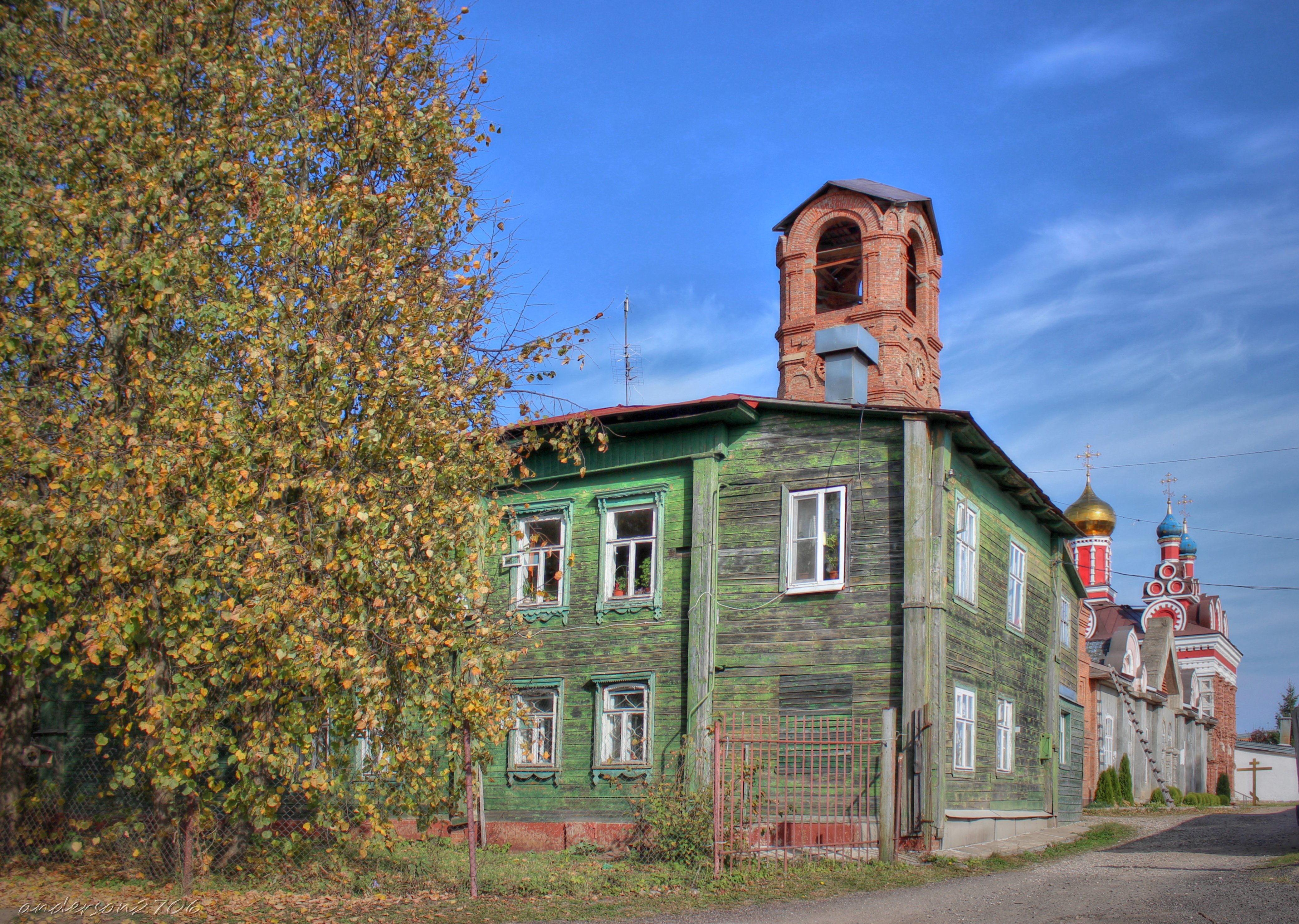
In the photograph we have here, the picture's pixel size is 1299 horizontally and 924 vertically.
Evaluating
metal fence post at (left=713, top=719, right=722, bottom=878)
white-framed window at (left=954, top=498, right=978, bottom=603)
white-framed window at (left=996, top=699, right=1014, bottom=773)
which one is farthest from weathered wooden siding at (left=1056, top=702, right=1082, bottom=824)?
metal fence post at (left=713, top=719, right=722, bottom=878)

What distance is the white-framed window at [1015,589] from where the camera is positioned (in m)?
19.0

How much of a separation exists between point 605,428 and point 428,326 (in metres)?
6.37

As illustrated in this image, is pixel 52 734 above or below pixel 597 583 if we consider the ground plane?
below

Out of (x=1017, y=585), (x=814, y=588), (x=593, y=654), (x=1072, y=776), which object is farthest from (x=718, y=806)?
(x=1072, y=776)

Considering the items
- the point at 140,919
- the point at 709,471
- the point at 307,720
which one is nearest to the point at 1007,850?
the point at 709,471

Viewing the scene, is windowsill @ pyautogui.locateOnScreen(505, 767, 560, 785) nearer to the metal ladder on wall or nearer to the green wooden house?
the green wooden house

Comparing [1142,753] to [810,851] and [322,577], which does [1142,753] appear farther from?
[322,577]

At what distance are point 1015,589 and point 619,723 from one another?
7641mm

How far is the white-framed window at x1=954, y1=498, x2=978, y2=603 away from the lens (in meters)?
16.4

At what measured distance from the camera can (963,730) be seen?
53.5 ft

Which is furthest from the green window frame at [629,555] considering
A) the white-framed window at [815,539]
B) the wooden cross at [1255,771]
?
the wooden cross at [1255,771]

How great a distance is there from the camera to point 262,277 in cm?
1121

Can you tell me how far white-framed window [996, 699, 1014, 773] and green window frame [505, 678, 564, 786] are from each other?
7071 millimetres

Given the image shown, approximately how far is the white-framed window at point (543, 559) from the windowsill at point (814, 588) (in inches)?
156
